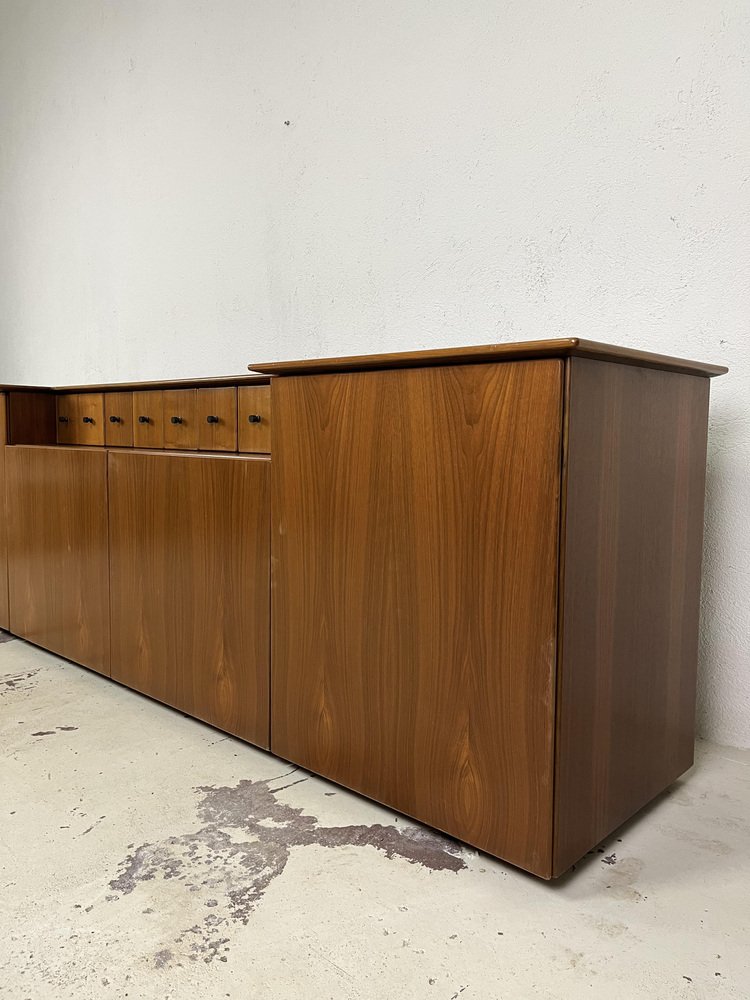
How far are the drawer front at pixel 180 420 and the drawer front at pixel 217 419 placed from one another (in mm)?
28

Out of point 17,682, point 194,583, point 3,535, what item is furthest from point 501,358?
point 3,535

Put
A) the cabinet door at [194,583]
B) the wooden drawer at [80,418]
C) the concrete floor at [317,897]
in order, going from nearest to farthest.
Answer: the concrete floor at [317,897] < the cabinet door at [194,583] < the wooden drawer at [80,418]

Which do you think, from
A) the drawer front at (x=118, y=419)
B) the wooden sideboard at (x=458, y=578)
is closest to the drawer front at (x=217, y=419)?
the wooden sideboard at (x=458, y=578)

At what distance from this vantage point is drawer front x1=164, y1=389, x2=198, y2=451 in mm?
2217

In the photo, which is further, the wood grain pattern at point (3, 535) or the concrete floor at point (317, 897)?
the wood grain pattern at point (3, 535)

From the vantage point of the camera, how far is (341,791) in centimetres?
173

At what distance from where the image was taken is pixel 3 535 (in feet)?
9.30

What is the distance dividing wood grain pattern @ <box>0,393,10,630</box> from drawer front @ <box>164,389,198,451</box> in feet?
2.56

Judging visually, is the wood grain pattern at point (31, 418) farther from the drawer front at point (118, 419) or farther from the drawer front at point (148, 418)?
the drawer front at point (148, 418)

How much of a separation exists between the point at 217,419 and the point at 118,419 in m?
0.50

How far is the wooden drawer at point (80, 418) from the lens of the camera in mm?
2561

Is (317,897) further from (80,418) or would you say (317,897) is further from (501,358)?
(80,418)

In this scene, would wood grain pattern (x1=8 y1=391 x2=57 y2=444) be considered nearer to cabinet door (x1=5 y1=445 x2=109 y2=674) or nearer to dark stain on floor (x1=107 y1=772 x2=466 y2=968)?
cabinet door (x1=5 y1=445 x2=109 y2=674)

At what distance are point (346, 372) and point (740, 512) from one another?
1.06 m
